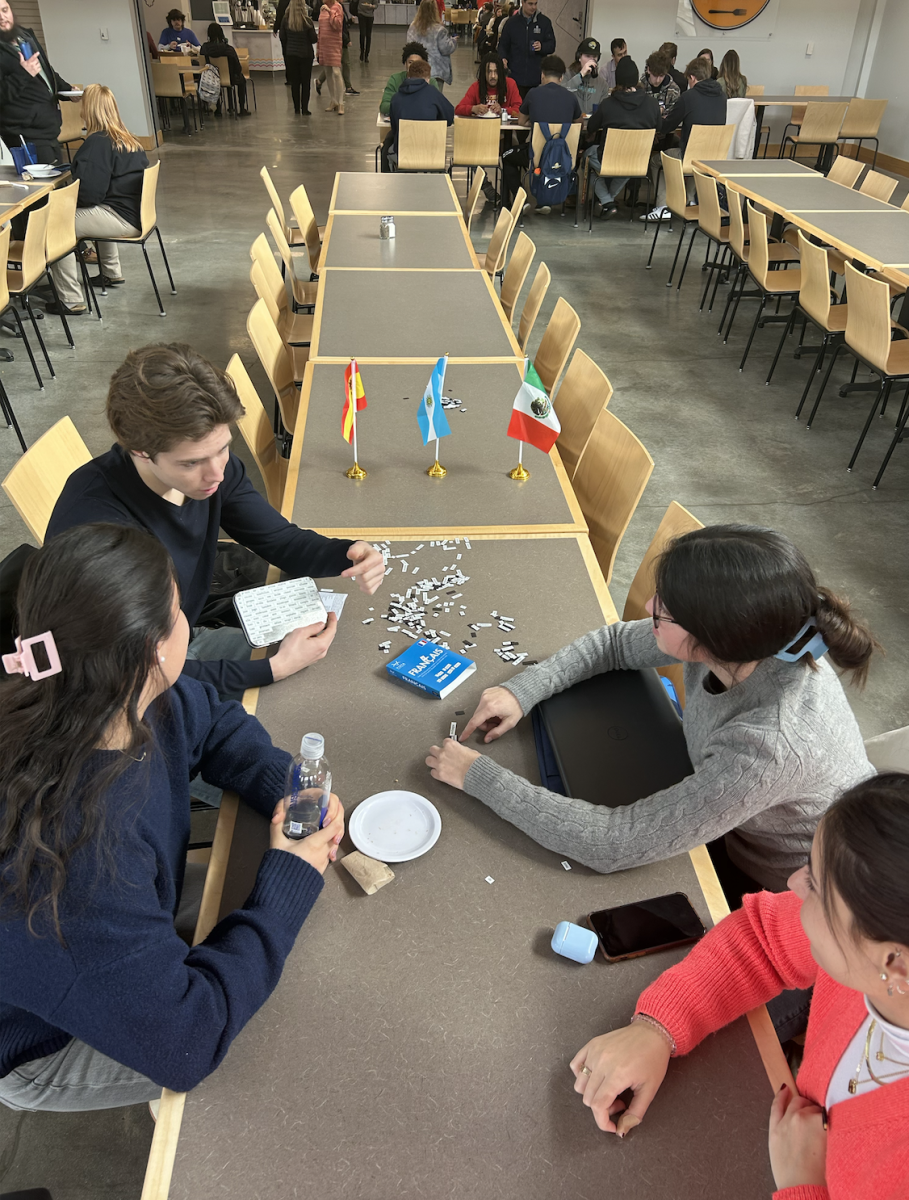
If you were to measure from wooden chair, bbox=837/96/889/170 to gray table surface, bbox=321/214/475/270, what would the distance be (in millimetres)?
6383

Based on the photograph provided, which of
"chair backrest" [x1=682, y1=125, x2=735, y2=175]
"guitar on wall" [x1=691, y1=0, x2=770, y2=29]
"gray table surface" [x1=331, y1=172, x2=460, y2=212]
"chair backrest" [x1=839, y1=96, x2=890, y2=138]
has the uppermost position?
"guitar on wall" [x1=691, y1=0, x2=770, y2=29]

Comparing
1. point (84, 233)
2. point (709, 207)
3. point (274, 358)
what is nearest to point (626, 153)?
point (709, 207)

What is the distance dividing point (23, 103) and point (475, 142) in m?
3.94

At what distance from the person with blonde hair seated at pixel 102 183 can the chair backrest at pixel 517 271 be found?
8.68ft

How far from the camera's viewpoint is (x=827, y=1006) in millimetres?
1198

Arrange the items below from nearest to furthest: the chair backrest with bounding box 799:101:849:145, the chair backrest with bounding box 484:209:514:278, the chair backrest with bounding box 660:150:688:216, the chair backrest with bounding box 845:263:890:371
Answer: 1. the chair backrest with bounding box 845:263:890:371
2. the chair backrest with bounding box 484:209:514:278
3. the chair backrest with bounding box 660:150:688:216
4. the chair backrest with bounding box 799:101:849:145

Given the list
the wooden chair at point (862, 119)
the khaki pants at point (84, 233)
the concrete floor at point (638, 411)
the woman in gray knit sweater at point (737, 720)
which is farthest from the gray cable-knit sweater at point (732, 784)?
the wooden chair at point (862, 119)

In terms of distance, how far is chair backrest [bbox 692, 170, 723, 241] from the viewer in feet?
19.9

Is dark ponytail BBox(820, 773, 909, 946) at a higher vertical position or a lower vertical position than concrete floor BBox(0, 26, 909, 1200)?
higher

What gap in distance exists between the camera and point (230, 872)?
4.63 ft

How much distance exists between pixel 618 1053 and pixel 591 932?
0.20m

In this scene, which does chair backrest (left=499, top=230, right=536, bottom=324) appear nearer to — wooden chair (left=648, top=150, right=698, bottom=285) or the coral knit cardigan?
wooden chair (left=648, top=150, right=698, bottom=285)

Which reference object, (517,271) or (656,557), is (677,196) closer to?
(517,271)

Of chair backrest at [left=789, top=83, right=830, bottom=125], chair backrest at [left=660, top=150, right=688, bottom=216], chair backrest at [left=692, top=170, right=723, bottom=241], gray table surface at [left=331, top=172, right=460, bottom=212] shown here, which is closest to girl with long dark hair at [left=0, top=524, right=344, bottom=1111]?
gray table surface at [left=331, top=172, right=460, bottom=212]
